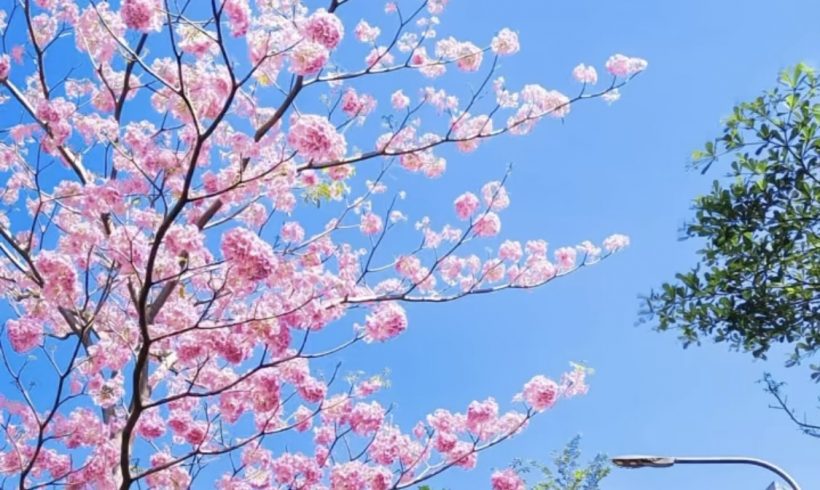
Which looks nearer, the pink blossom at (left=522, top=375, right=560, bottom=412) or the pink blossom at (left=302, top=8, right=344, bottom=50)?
the pink blossom at (left=302, top=8, right=344, bottom=50)

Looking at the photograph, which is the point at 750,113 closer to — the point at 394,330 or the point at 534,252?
the point at 534,252

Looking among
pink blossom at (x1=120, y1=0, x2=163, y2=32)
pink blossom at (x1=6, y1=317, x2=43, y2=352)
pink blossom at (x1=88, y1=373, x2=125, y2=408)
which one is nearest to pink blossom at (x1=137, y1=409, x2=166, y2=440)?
pink blossom at (x1=88, y1=373, x2=125, y2=408)

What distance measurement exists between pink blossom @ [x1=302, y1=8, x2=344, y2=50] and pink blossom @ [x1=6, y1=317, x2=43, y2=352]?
111 inches

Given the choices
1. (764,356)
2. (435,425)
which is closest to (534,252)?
(435,425)

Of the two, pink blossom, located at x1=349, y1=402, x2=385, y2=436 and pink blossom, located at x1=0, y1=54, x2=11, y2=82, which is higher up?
pink blossom, located at x1=0, y1=54, x2=11, y2=82

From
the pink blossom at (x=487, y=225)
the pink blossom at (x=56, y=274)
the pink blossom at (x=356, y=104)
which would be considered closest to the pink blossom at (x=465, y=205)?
the pink blossom at (x=487, y=225)

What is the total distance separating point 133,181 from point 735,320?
5625 mm

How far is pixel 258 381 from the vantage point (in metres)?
6.33

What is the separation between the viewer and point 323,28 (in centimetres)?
524

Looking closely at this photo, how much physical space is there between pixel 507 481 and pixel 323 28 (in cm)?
406

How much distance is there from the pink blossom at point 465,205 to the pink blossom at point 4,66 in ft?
12.8

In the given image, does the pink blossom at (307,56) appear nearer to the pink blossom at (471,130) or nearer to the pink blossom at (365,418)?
the pink blossom at (471,130)

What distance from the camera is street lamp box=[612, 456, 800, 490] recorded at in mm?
9012

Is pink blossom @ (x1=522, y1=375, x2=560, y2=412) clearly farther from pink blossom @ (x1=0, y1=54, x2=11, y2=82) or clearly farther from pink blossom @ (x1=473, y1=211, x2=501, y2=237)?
pink blossom @ (x1=0, y1=54, x2=11, y2=82)
